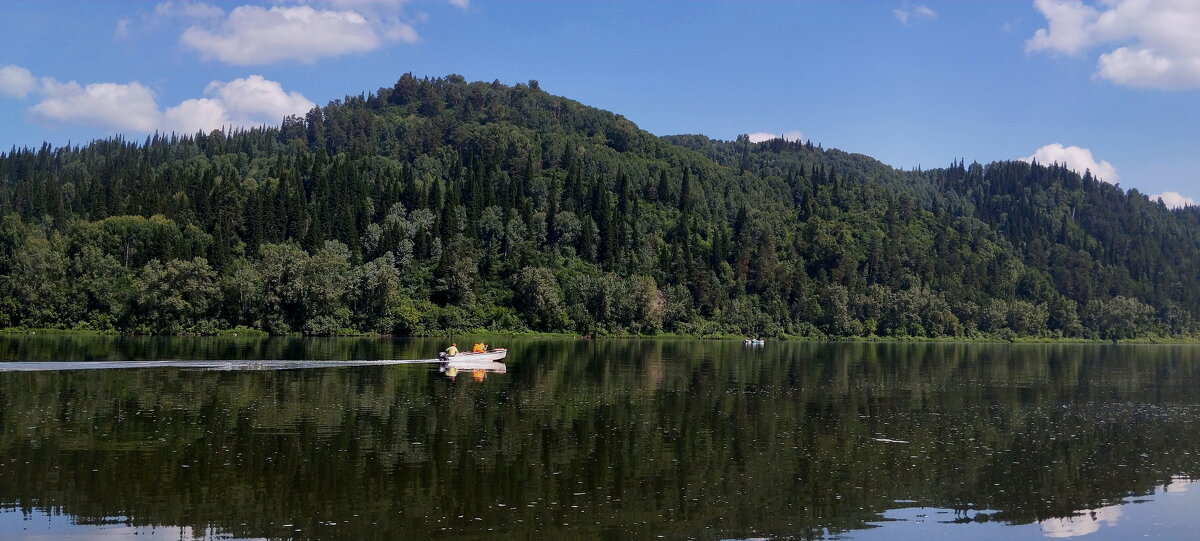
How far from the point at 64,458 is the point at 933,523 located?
31491 millimetres

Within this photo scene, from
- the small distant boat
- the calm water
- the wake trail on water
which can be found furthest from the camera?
the small distant boat

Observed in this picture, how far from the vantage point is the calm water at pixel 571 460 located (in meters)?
28.7

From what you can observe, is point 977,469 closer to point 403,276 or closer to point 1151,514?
point 1151,514

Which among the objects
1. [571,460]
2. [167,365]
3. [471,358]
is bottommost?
[571,460]

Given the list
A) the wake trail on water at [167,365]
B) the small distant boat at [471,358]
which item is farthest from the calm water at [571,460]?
the small distant boat at [471,358]

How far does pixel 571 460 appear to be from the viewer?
1489 inches

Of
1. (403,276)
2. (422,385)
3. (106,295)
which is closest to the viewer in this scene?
(422,385)

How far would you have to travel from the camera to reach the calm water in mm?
28703

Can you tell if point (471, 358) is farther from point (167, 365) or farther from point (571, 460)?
point (571, 460)

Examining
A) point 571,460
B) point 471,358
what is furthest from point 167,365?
point 571,460

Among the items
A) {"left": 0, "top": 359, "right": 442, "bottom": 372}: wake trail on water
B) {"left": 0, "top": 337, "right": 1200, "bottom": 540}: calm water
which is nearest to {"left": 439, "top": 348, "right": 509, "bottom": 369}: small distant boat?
{"left": 0, "top": 359, "right": 442, "bottom": 372}: wake trail on water

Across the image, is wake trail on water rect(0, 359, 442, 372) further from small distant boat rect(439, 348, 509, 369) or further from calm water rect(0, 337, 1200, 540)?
small distant boat rect(439, 348, 509, 369)

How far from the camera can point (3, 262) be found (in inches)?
5915

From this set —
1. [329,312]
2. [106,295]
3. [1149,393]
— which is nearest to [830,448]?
[1149,393]
